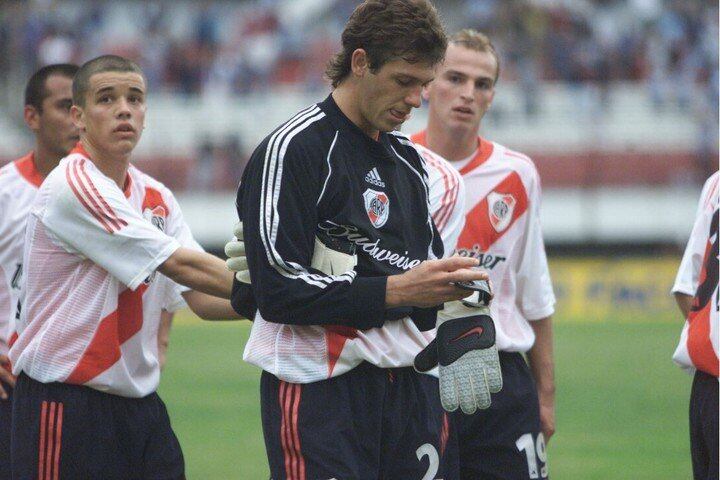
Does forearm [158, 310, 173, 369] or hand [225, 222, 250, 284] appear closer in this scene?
hand [225, 222, 250, 284]

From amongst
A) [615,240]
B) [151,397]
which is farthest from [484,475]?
[615,240]

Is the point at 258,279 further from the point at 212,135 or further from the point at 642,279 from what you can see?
the point at 212,135

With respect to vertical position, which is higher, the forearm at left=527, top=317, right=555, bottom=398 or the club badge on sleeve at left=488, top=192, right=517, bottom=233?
the club badge on sleeve at left=488, top=192, right=517, bottom=233

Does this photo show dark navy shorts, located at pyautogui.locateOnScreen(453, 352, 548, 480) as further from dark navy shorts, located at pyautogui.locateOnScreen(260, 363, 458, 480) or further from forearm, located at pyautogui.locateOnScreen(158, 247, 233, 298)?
forearm, located at pyautogui.locateOnScreen(158, 247, 233, 298)

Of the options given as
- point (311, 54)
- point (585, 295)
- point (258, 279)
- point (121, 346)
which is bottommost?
point (585, 295)

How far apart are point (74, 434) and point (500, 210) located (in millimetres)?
2163

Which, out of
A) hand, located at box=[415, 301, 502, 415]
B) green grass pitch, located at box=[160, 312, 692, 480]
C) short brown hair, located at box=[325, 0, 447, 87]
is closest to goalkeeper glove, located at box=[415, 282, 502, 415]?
hand, located at box=[415, 301, 502, 415]

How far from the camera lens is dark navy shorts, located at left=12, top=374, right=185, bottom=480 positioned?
5020 mm

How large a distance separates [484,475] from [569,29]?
75.6ft

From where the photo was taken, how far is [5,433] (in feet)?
18.1

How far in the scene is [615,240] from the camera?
2316 centimetres

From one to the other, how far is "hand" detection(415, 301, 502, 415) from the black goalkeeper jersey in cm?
18

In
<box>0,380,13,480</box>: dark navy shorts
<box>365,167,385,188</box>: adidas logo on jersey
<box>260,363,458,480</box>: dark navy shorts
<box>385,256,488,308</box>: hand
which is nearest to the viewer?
<box>385,256,488,308</box>: hand

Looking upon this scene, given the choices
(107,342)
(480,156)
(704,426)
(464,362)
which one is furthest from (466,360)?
(480,156)
